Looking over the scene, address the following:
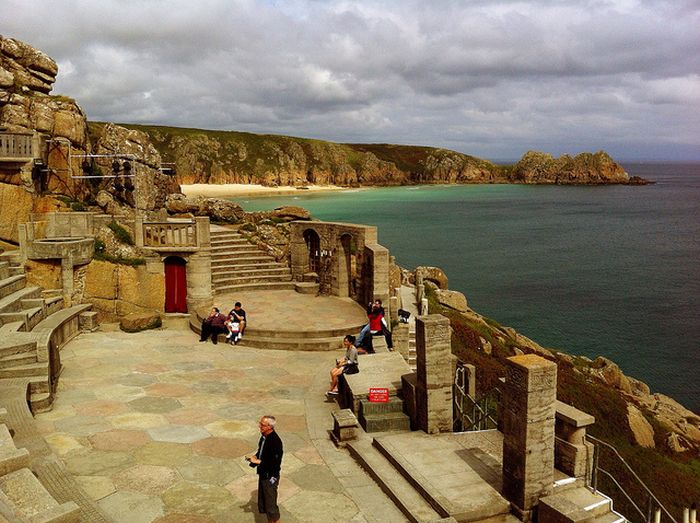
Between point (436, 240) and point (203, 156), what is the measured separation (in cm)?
9701

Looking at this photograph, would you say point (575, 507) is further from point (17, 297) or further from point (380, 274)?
point (17, 297)

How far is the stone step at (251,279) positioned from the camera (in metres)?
22.0

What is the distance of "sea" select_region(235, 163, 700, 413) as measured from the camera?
35.1m

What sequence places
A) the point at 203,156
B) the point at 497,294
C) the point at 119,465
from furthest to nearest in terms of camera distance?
the point at 203,156 < the point at 497,294 < the point at 119,465

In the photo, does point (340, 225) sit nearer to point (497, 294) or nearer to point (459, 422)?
point (459, 422)

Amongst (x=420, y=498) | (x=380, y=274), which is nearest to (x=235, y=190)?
(x=380, y=274)

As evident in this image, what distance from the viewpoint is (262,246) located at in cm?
2433

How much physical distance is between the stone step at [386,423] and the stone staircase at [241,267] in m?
11.9

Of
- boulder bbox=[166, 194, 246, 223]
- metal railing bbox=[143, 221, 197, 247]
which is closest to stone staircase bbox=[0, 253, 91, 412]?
metal railing bbox=[143, 221, 197, 247]

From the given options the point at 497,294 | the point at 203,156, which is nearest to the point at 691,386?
the point at 497,294

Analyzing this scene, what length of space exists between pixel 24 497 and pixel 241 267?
16.5 meters

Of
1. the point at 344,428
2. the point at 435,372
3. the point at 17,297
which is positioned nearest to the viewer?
the point at 344,428

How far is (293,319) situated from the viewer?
18047 mm

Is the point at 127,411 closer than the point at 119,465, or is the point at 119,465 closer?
the point at 119,465
